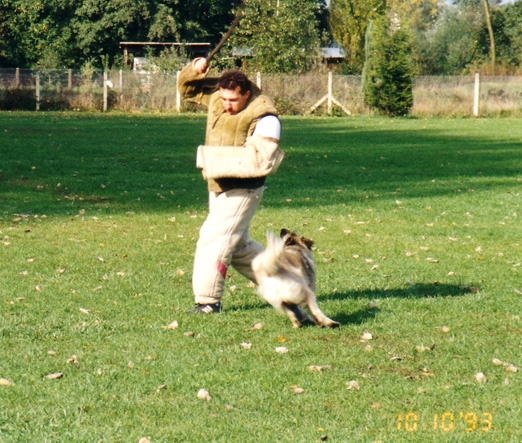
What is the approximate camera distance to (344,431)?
13.9 feet

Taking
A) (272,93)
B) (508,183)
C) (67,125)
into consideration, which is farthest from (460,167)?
(272,93)

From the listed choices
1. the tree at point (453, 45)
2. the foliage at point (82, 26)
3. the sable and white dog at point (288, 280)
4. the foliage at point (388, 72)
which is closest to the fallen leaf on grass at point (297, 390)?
the sable and white dog at point (288, 280)

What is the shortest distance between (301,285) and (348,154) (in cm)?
1454

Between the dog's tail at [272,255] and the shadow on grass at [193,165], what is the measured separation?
6.39 m

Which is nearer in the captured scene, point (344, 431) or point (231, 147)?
point (344, 431)

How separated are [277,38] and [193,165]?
28467 millimetres

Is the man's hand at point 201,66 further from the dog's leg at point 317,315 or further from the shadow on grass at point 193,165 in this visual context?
the shadow on grass at point 193,165

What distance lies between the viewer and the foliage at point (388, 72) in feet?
114

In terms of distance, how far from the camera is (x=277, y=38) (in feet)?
146

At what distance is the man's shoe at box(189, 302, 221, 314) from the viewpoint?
6602 millimetres

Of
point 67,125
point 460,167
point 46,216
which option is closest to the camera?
point 46,216

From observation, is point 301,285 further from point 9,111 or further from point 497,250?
point 9,111

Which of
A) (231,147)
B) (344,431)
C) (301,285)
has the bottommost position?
(344,431)
